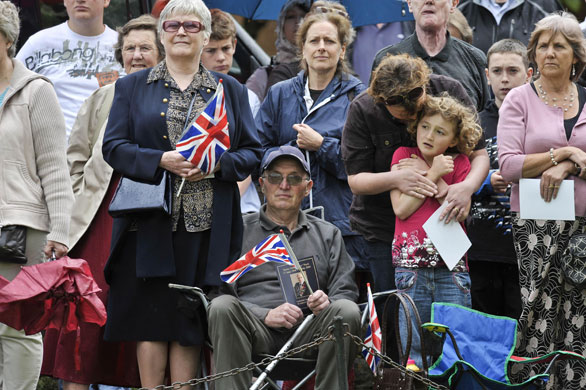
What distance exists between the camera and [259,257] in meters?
5.67

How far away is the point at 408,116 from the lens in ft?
19.7

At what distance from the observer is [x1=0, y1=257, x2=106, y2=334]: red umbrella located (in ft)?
17.9

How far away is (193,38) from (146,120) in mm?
534

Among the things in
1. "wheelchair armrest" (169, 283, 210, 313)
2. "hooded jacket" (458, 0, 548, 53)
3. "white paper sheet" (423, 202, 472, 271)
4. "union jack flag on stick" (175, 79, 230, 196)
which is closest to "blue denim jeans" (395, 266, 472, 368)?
"white paper sheet" (423, 202, 472, 271)

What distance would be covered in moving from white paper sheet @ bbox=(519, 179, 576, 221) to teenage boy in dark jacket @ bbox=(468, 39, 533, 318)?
1.63 ft

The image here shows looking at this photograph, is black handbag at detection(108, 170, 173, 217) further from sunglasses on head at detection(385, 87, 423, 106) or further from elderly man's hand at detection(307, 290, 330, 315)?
sunglasses on head at detection(385, 87, 423, 106)

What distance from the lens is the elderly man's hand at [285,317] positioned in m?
5.61

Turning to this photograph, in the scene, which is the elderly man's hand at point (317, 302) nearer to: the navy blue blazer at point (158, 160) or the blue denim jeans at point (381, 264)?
the navy blue blazer at point (158, 160)

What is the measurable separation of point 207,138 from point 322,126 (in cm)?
153

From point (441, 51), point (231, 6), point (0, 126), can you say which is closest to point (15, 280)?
point (0, 126)

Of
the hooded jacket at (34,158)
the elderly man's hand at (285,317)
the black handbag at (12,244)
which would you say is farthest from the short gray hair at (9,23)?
the elderly man's hand at (285,317)

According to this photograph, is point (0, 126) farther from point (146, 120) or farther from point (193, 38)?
point (193, 38)

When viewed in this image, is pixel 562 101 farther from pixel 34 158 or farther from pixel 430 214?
pixel 34 158

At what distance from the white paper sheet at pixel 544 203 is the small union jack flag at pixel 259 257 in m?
1.42
